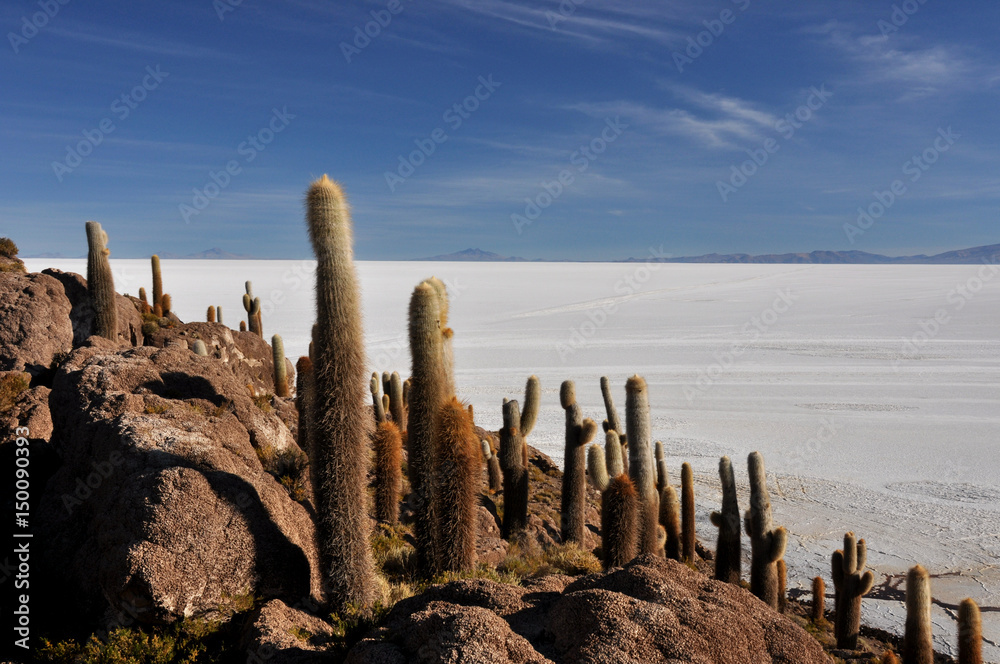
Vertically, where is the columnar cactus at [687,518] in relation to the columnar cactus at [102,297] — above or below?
below

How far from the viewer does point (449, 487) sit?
21.7 ft

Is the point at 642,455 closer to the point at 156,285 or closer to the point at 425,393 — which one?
the point at 425,393

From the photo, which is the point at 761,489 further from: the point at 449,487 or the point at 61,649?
the point at 61,649

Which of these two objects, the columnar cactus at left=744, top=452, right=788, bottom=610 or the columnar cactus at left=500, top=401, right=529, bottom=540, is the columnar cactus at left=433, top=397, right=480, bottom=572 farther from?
the columnar cactus at left=744, top=452, right=788, bottom=610

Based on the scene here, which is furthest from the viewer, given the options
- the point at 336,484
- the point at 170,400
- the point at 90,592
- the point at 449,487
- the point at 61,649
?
the point at 170,400

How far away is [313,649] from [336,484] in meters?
1.60

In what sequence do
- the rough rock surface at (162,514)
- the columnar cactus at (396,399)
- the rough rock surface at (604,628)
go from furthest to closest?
the columnar cactus at (396,399), the rough rock surface at (162,514), the rough rock surface at (604,628)

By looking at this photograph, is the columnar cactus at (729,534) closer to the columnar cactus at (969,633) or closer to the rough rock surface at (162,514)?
the columnar cactus at (969,633)

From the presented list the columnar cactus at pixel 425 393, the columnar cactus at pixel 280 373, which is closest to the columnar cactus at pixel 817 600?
the columnar cactus at pixel 425 393

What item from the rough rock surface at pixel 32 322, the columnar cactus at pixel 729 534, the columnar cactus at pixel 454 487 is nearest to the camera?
the columnar cactus at pixel 454 487

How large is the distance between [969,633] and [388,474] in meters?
7.36

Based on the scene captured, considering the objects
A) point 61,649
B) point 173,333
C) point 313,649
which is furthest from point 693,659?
point 173,333

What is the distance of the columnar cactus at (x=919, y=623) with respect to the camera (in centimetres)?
741

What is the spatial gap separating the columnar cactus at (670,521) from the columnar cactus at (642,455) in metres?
0.60
